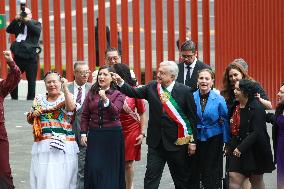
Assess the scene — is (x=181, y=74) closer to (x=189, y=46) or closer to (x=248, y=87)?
(x=189, y=46)

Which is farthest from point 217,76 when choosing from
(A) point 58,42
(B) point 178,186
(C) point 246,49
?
(B) point 178,186

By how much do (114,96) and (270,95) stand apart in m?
7.56

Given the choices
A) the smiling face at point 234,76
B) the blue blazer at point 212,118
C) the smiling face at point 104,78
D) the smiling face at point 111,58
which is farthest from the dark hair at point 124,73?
the smiling face at point 234,76

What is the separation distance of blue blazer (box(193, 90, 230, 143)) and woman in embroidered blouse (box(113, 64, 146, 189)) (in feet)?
3.19

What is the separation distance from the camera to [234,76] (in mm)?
14359

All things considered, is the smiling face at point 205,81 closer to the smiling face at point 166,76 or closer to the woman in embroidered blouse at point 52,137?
the smiling face at point 166,76

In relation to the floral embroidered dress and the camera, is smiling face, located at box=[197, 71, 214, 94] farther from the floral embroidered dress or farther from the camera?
the camera

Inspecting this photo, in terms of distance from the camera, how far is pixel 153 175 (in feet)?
46.4

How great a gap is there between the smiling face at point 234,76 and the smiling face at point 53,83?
6.97 ft

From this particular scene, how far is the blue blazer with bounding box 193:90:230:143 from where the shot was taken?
14.0 meters

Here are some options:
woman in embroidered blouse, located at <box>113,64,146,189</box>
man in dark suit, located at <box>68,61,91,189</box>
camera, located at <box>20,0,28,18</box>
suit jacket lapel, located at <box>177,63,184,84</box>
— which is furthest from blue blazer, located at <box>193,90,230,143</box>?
camera, located at <box>20,0,28,18</box>

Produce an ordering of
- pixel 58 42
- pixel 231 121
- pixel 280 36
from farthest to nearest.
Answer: pixel 58 42 < pixel 280 36 < pixel 231 121

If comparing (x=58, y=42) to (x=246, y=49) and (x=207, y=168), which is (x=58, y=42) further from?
(x=207, y=168)

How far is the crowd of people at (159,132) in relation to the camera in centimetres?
1381
